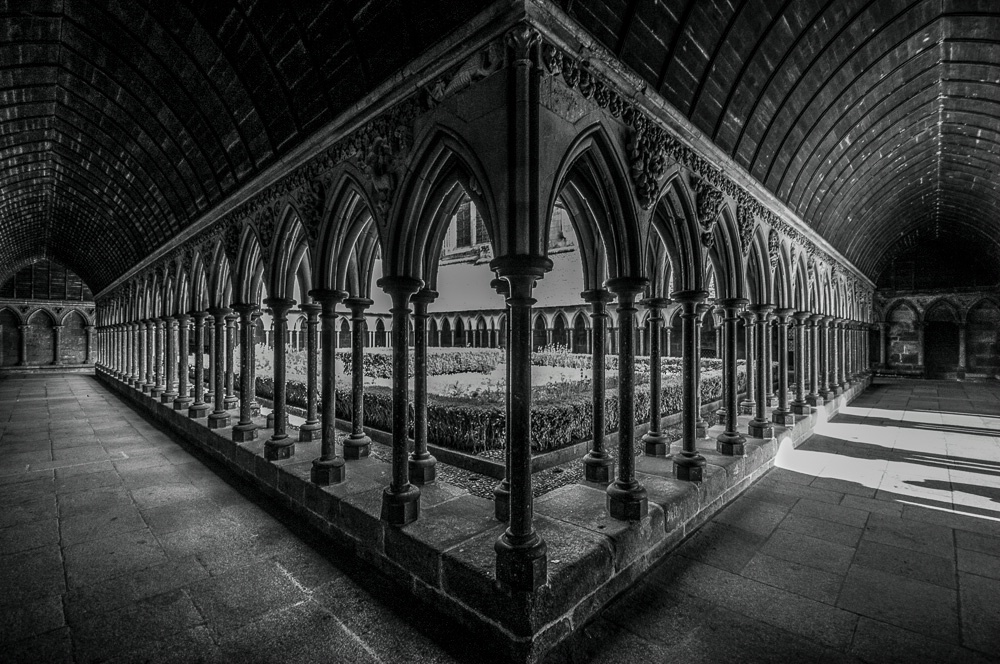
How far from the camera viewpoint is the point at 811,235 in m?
8.42

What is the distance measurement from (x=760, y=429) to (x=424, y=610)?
490cm

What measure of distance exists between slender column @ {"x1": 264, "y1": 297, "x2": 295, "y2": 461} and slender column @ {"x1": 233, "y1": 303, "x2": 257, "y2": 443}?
698 mm

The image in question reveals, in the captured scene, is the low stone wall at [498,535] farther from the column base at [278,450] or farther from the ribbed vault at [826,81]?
the ribbed vault at [826,81]

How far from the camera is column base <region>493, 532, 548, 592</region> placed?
236 centimetres

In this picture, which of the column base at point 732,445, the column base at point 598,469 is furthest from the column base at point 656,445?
the column base at point 598,469

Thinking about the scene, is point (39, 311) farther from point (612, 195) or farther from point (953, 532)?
point (953, 532)

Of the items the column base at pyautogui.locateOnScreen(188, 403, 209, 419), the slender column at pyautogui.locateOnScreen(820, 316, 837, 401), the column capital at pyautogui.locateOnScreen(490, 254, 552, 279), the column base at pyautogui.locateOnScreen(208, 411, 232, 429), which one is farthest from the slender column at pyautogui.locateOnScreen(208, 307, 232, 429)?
the slender column at pyautogui.locateOnScreen(820, 316, 837, 401)

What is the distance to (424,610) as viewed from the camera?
2.76 metres

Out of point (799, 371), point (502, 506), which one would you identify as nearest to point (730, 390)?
point (502, 506)

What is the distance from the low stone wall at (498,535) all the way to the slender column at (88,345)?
27.3m

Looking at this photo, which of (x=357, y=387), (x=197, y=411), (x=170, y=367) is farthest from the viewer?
(x=170, y=367)

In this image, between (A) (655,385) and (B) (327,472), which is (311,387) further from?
(A) (655,385)

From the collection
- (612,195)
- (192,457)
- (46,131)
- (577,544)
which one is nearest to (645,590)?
(577,544)

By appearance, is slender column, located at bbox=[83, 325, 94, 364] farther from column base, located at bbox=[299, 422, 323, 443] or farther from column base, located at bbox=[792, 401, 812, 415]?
column base, located at bbox=[792, 401, 812, 415]
